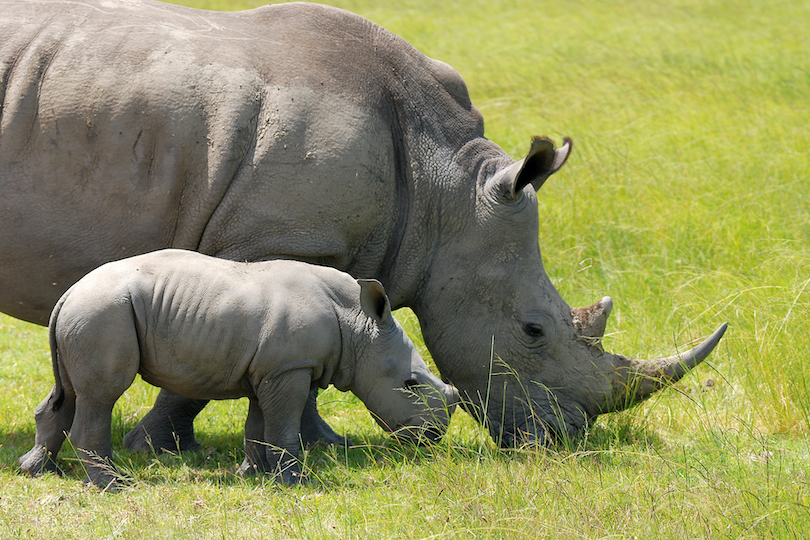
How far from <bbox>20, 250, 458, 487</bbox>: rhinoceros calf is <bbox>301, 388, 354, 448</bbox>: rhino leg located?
70cm

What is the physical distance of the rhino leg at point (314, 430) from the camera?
5844 mm

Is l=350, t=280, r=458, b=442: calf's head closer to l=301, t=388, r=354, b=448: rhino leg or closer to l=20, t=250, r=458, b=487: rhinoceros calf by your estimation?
l=20, t=250, r=458, b=487: rhinoceros calf

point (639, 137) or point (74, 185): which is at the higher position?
point (74, 185)

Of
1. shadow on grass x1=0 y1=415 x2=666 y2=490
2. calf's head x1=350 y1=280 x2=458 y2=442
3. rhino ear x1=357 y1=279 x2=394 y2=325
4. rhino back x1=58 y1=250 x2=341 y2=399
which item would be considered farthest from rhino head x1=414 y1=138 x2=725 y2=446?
rhino back x1=58 y1=250 x2=341 y2=399

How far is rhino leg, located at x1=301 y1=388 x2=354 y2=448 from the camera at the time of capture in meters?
5.84

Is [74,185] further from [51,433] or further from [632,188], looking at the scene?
[632,188]

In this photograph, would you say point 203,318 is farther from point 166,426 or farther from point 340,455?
point 340,455

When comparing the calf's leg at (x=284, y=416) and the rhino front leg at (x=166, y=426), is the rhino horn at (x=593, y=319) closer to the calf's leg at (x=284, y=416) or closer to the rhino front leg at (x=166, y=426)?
the calf's leg at (x=284, y=416)

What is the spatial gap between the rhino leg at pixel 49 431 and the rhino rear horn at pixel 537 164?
254 cm

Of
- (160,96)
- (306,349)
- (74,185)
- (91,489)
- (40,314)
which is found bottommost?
(91,489)

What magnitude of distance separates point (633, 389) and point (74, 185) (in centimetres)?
317

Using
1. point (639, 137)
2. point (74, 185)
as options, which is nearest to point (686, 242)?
point (639, 137)

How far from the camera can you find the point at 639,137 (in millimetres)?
11438

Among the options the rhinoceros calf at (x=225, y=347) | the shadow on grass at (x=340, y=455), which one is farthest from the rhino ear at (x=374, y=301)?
the shadow on grass at (x=340, y=455)
